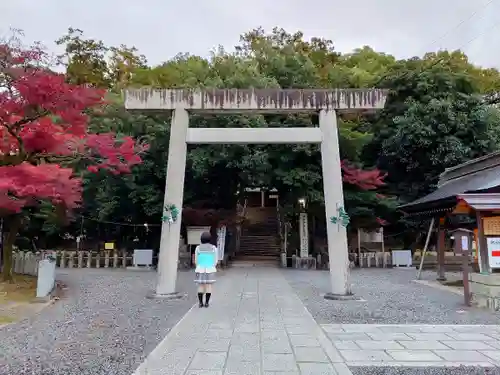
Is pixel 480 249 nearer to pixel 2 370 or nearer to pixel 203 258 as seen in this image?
pixel 203 258

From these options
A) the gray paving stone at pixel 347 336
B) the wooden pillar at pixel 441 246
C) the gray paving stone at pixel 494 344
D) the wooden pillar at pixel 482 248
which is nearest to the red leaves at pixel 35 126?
the gray paving stone at pixel 347 336

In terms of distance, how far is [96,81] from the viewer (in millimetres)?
27031

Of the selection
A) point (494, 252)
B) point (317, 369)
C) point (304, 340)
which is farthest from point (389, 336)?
point (494, 252)

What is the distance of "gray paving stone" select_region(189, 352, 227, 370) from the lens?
4.34 metres

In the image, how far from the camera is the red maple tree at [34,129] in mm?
9055

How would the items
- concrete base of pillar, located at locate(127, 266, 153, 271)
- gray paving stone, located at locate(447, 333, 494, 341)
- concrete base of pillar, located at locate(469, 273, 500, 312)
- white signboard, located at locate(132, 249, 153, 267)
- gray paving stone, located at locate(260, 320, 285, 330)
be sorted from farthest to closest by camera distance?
white signboard, located at locate(132, 249, 153, 267) → concrete base of pillar, located at locate(127, 266, 153, 271) → concrete base of pillar, located at locate(469, 273, 500, 312) → gray paving stone, located at locate(260, 320, 285, 330) → gray paving stone, located at locate(447, 333, 494, 341)

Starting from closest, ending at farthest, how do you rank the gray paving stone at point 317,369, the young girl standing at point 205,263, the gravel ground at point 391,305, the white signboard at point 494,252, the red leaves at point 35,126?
the gray paving stone at point 317,369, the gravel ground at point 391,305, the young girl standing at point 205,263, the white signboard at point 494,252, the red leaves at point 35,126

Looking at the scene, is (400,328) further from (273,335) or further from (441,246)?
(441,246)

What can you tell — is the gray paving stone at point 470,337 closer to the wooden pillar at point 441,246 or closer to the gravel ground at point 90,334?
the gravel ground at point 90,334

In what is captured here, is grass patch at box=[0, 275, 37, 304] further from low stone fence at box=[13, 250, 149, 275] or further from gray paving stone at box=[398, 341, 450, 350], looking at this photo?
gray paving stone at box=[398, 341, 450, 350]

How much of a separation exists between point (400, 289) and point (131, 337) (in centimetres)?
791

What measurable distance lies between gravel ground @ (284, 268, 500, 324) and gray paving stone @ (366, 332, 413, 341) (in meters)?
0.90

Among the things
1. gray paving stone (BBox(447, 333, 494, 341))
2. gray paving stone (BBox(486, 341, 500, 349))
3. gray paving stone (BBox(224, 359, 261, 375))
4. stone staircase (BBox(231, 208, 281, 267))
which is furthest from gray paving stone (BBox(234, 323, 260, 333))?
stone staircase (BBox(231, 208, 281, 267))

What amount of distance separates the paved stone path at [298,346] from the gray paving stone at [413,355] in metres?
0.01
